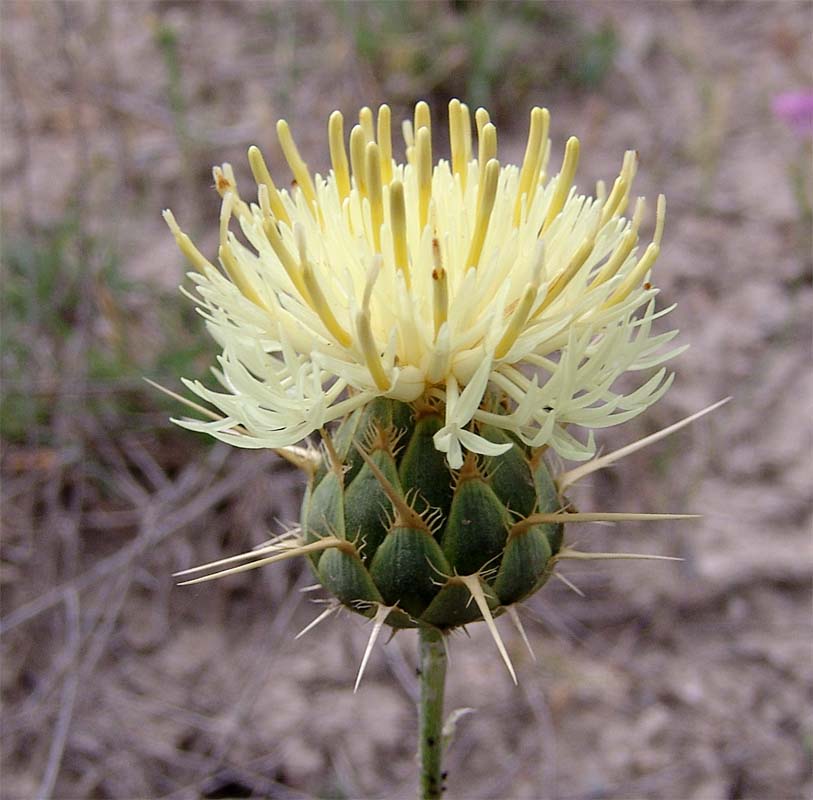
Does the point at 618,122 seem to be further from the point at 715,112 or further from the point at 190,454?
the point at 190,454

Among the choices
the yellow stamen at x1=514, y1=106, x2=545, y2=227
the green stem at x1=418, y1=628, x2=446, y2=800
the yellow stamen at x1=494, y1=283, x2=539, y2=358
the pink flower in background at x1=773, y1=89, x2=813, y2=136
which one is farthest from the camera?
the pink flower in background at x1=773, y1=89, x2=813, y2=136

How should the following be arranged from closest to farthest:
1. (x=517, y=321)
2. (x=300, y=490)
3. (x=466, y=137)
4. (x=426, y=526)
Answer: (x=517, y=321), (x=426, y=526), (x=466, y=137), (x=300, y=490)

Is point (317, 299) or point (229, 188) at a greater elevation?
point (229, 188)

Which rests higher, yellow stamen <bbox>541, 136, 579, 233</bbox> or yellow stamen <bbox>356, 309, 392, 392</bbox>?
yellow stamen <bbox>541, 136, 579, 233</bbox>

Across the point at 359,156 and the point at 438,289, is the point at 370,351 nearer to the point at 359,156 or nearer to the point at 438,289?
the point at 438,289

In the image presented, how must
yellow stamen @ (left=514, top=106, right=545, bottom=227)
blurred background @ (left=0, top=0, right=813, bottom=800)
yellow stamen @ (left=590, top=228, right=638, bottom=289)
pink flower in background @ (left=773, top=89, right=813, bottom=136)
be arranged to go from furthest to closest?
pink flower in background @ (left=773, top=89, right=813, bottom=136)
blurred background @ (left=0, top=0, right=813, bottom=800)
yellow stamen @ (left=514, top=106, right=545, bottom=227)
yellow stamen @ (left=590, top=228, right=638, bottom=289)

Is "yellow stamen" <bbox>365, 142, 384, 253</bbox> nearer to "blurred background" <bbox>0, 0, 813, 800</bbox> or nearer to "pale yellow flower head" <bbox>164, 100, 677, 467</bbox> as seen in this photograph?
"pale yellow flower head" <bbox>164, 100, 677, 467</bbox>

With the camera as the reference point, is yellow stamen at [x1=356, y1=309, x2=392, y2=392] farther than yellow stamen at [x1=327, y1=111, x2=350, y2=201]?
No

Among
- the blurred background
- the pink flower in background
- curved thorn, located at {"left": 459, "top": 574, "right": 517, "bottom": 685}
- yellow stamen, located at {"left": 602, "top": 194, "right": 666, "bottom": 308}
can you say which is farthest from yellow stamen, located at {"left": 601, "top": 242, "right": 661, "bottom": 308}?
the pink flower in background

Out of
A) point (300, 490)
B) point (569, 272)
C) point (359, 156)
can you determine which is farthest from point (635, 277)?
point (300, 490)
